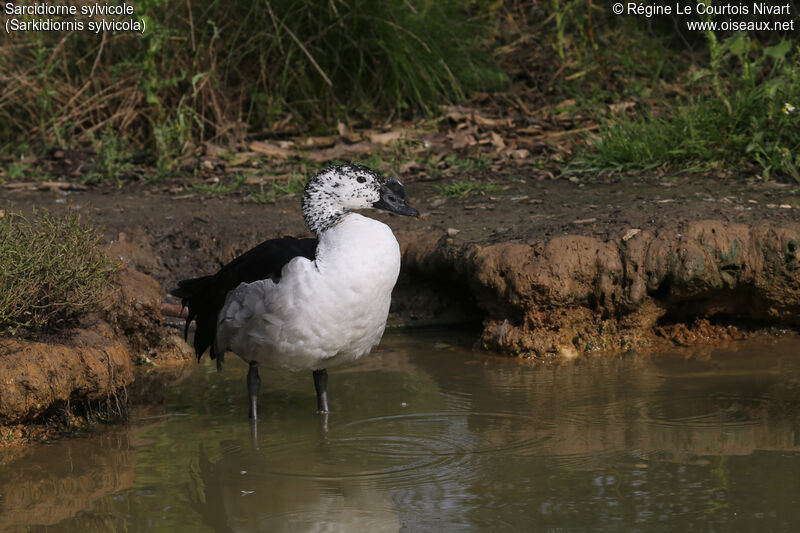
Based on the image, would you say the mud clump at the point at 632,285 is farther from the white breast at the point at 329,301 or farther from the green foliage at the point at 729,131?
the green foliage at the point at 729,131

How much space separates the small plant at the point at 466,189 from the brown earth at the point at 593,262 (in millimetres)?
484

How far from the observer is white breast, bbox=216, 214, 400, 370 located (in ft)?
13.6

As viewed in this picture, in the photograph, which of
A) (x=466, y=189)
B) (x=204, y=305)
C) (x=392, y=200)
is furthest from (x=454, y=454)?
(x=466, y=189)

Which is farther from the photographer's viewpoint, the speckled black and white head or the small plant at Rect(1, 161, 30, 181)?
the small plant at Rect(1, 161, 30, 181)

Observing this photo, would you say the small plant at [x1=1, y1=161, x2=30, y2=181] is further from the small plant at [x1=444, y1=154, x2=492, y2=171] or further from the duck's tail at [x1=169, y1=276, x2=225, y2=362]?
the duck's tail at [x1=169, y1=276, x2=225, y2=362]

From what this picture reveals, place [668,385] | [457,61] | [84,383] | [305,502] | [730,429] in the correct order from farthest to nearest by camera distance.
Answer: [457,61], [668,385], [84,383], [730,429], [305,502]

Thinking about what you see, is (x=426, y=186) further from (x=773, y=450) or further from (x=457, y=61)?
(x=773, y=450)

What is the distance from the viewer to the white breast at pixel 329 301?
4.15 m

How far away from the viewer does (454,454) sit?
3.96 metres

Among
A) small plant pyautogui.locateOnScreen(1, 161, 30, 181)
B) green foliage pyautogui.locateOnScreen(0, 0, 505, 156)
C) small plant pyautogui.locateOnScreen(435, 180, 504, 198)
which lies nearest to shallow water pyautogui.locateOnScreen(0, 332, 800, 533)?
small plant pyautogui.locateOnScreen(435, 180, 504, 198)

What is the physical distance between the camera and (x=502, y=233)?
19.5 ft

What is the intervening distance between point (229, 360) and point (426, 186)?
2.47 metres

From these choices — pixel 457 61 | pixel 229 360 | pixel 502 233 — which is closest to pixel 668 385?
pixel 502 233

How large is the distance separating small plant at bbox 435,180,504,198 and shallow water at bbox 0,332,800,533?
2.03 m
